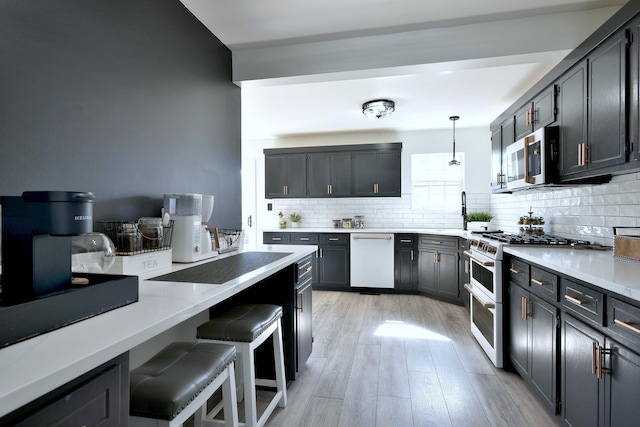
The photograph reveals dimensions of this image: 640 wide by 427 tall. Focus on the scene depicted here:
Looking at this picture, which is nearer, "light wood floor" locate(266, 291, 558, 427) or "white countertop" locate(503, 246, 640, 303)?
"white countertop" locate(503, 246, 640, 303)

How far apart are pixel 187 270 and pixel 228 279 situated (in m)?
0.35

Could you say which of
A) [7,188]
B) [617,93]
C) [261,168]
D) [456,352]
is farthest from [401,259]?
[7,188]

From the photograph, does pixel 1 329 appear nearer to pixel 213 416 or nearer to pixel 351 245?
pixel 213 416

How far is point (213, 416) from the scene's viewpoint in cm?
187

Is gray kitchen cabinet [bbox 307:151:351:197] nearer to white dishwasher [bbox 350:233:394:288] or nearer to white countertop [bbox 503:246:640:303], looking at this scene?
white dishwasher [bbox 350:233:394:288]

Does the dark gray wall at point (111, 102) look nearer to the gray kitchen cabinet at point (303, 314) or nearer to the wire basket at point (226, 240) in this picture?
the wire basket at point (226, 240)

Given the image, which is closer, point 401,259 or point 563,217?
point 563,217

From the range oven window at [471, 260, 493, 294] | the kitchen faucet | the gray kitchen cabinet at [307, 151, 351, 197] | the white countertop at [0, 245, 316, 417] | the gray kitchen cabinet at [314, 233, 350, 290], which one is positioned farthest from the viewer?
the gray kitchen cabinet at [307, 151, 351, 197]

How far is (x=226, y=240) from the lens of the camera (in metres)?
2.31

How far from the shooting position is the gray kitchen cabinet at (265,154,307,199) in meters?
5.36

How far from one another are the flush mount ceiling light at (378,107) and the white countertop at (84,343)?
3.21 meters

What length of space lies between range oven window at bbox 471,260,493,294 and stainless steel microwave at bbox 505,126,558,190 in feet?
2.62

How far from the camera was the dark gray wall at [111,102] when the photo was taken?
1214 millimetres

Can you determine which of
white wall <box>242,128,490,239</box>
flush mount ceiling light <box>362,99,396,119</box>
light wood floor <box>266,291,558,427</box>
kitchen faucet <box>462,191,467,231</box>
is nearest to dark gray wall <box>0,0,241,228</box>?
light wood floor <box>266,291,558,427</box>
